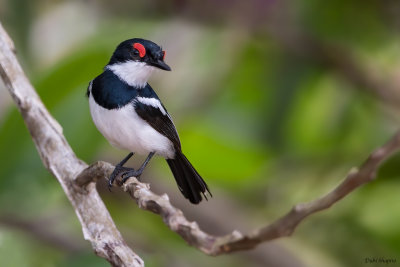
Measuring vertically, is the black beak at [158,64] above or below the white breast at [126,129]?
above

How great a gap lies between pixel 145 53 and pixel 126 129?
28cm

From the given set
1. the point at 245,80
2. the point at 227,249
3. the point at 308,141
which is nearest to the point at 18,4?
the point at 245,80

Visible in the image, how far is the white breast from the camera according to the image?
2.37m

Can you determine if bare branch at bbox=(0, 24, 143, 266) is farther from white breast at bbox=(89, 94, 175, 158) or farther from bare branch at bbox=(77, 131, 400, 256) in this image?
bare branch at bbox=(77, 131, 400, 256)

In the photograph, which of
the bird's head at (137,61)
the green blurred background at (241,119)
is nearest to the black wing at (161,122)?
the bird's head at (137,61)

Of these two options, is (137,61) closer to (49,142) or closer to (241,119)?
(49,142)

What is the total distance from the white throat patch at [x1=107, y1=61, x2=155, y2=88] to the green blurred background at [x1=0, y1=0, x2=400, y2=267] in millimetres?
649

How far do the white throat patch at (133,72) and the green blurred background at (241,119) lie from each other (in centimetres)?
65

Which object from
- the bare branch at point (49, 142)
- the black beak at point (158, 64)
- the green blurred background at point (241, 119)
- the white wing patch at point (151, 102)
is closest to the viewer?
the bare branch at point (49, 142)

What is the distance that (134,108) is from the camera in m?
2.42

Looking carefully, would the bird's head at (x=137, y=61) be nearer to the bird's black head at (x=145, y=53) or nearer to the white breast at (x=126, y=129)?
the bird's black head at (x=145, y=53)

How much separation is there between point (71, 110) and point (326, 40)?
5.47 feet

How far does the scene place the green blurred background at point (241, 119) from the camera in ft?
10.2

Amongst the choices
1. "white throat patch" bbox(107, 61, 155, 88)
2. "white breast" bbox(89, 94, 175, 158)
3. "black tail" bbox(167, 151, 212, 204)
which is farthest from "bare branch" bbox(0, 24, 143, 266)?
"black tail" bbox(167, 151, 212, 204)
